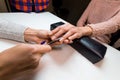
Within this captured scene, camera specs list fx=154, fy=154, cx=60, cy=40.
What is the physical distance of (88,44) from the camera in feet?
2.54

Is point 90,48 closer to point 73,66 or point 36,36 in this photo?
point 73,66

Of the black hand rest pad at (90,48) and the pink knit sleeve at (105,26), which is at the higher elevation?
the pink knit sleeve at (105,26)

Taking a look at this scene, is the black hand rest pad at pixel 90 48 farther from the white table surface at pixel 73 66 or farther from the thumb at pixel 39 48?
the thumb at pixel 39 48

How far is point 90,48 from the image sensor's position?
2.47 feet

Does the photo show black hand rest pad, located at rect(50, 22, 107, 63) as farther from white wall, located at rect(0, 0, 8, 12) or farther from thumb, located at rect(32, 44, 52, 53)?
white wall, located at rect(0, 0, 8, 12)

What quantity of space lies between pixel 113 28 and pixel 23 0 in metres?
0.81

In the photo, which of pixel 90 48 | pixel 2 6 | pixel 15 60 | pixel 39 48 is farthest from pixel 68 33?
pixel 2 6

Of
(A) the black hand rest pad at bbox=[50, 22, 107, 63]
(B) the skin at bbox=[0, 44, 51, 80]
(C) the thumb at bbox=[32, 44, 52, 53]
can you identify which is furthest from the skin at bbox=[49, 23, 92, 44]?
(B) the skin at bbox=[0, 44, 51, 80]

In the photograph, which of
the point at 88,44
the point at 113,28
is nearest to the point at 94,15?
the point at 113,28

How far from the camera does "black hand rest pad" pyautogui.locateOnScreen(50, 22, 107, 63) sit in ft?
2.39

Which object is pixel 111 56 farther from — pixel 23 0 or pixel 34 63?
pixel 23 0

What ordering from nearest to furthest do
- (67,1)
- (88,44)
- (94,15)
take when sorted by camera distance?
(88,44) < (94,15) < (67,1)

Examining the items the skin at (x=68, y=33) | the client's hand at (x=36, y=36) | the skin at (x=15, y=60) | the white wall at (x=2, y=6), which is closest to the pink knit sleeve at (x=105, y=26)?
the skin at (x=68, y=33)

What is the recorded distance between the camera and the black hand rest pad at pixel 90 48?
0.73 m
